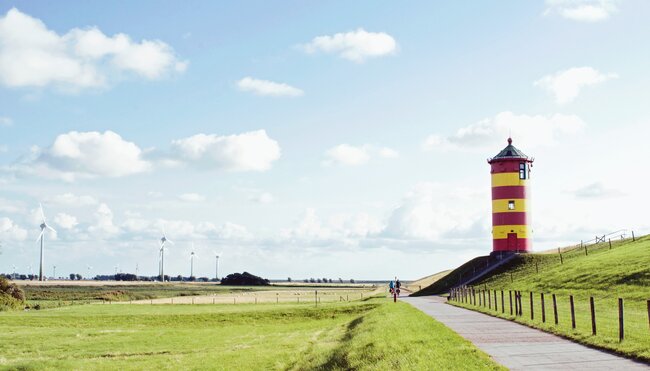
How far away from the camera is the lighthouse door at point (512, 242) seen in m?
76.4

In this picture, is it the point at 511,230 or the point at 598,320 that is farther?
the point at 511,230

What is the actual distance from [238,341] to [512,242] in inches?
1782

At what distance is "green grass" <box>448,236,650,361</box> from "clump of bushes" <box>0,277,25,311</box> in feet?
168

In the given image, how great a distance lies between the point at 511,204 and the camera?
76.1 meters

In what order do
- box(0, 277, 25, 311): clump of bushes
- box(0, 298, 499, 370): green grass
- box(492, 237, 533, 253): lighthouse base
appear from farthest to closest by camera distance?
box(492, 237, 533, 253): lighthouse base < box(0, 277, 25, 311): clump of bushes < box(0, 298, 499, 370): green grass

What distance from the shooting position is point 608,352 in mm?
20250

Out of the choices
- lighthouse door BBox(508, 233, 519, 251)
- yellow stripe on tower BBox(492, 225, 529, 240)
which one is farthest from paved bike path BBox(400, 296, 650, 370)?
lighthouse door BBox(508, 233, 519, 251)

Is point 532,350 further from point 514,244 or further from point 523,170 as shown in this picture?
point 523,170

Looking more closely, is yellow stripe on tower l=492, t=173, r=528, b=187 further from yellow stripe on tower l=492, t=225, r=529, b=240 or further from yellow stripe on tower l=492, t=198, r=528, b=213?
yellow stripe on tower l=492, t=225, r=529, b=240

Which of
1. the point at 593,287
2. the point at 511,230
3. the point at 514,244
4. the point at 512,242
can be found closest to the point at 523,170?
the point at 511,230

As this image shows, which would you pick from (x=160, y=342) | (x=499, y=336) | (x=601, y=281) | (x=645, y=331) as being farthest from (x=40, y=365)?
(x=601, y=281)

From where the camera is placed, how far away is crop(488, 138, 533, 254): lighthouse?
250 feet

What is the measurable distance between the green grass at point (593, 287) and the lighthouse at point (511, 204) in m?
2.71

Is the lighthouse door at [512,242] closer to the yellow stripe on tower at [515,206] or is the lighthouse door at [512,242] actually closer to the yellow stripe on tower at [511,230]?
the yellow stripe on tower at [511,230]
